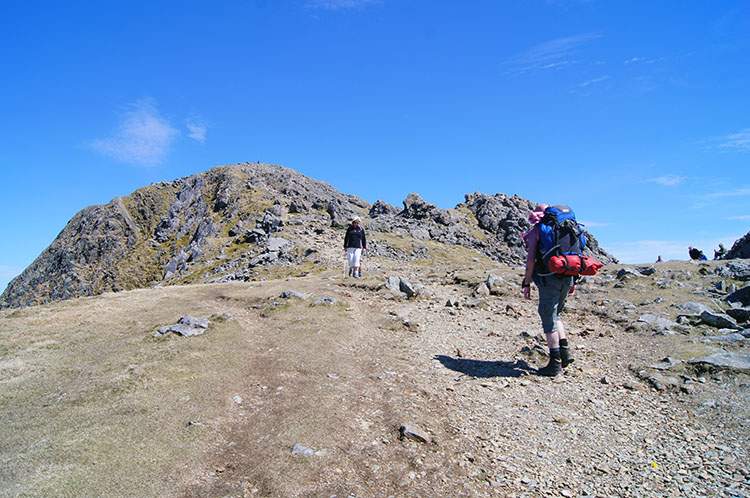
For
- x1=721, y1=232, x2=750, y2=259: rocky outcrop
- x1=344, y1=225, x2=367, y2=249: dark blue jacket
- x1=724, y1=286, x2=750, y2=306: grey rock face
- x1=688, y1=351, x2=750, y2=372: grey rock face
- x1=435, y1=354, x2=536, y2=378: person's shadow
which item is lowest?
x1=435, y1=354, x2=536, y2=378: person's shadow

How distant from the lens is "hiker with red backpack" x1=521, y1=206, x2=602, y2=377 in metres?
9.45

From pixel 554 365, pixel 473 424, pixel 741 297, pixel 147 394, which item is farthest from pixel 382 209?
pixel 473 424

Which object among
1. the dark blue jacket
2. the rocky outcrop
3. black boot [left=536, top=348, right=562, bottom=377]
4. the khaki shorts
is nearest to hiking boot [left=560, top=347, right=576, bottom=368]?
black boot [left=536, top=348, right=562, bottom=377]

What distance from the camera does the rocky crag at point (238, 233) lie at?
45.5m

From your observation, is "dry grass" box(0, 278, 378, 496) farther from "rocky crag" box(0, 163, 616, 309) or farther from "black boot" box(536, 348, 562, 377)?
"rocky crag" box(0, 163, 616, 309)

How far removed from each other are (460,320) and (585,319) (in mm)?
4358

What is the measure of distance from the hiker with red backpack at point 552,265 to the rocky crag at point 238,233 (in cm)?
2510

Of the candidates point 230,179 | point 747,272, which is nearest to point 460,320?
point 747,272

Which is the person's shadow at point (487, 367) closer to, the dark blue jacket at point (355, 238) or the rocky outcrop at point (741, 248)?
the dark blue jacket at point (355, 238)

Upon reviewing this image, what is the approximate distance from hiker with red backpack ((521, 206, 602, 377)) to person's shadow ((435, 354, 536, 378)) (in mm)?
532

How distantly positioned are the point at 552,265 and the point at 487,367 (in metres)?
3.03

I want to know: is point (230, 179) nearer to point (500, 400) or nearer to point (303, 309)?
point (303, 309)

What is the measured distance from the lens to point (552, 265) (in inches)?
365

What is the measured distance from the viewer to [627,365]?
9.87 metres
